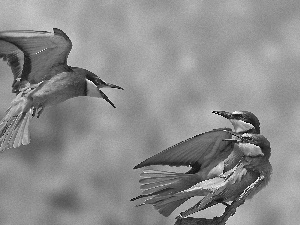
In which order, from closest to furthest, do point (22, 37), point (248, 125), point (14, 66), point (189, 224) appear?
point (189, 224) → point (248, 125) → point (22, 37) → point (14, 66)

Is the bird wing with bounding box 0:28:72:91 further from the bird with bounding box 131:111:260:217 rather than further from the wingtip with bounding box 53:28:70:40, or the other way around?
the bird with bounding box 131:111:260:217

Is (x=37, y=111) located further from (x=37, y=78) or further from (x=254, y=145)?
(x=254, y=145)

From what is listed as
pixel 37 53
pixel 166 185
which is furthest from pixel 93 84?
pixel 166 185

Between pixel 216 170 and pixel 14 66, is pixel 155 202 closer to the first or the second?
pixel 216 170

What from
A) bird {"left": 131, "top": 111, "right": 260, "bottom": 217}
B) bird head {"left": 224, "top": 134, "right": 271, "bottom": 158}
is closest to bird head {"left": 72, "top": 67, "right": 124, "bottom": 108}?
bird {"left": 131, "top": 111, "right": 260, "bottom": 217}

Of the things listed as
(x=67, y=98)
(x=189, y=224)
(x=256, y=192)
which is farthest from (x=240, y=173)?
(x=67, y=98)

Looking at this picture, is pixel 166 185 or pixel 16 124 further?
pixel 16 124
